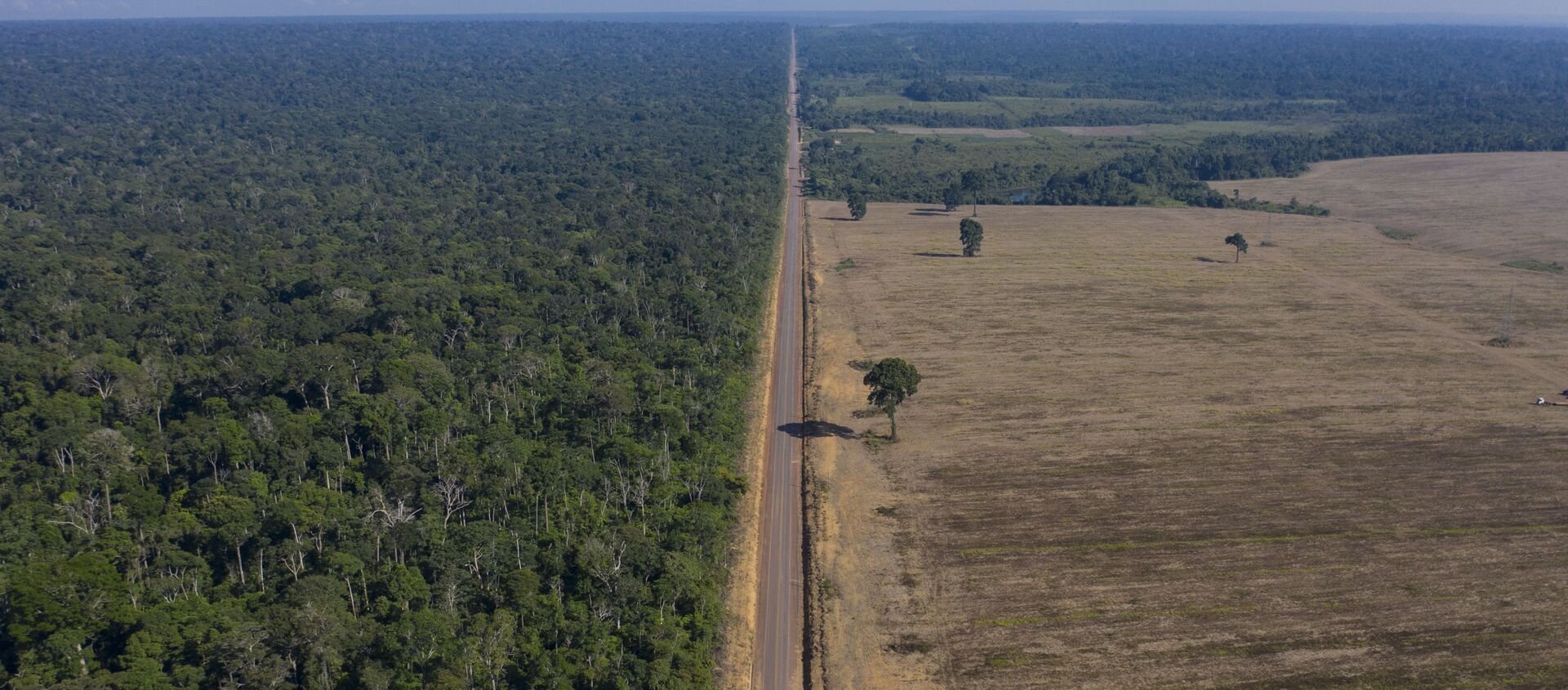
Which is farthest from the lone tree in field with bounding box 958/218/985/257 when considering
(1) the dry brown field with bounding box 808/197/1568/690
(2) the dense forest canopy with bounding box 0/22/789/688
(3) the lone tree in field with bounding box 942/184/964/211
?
(3) the lone tree in field with bounding box 942/184/964/211

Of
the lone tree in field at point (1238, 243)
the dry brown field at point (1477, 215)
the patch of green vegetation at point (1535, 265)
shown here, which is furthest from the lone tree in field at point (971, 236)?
the patch of green vegetation at point (1535, 265)

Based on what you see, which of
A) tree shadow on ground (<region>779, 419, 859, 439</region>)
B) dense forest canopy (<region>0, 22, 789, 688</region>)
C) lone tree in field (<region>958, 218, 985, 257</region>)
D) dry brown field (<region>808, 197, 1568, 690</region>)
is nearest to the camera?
dense forest canopy (<region>0, 22, 789, 688</region>)

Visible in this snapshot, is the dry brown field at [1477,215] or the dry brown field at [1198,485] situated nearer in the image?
the dry brown field at [1198,485]

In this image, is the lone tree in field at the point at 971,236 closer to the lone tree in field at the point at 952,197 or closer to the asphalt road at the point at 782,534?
the lone tree in field at the point at 952,197

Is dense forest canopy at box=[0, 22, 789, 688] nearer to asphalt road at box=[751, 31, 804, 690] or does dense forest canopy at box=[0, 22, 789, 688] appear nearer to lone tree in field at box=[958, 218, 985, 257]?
asphalt road at box=[751, 31, 804, 690]

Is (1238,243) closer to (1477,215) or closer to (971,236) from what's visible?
(971,236)

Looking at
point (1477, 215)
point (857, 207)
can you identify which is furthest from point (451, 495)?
point (1477, 215)
